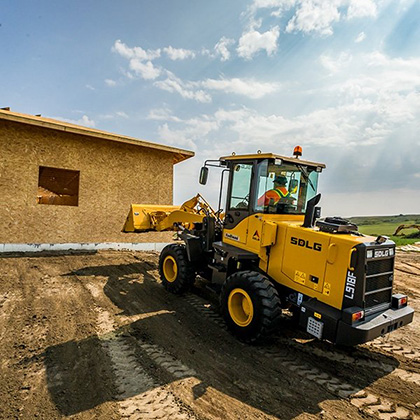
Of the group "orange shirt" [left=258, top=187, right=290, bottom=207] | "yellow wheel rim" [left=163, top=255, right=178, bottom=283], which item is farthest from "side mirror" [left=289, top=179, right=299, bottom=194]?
"yellow wheel rim" [left=163, top=255, right=178, bottom=283]

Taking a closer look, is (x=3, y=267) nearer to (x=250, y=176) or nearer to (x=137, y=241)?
(x=137, y=241)

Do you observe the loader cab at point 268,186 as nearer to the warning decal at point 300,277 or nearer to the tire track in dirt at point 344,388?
the warning decal at point 300,277

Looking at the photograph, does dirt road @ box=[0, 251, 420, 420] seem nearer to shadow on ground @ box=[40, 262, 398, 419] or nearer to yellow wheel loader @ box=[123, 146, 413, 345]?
shadow on ground @ box=[40, 262, 398, 419]

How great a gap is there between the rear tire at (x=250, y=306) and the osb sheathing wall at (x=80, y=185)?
24.8ft

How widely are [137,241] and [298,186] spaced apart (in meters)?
7.89

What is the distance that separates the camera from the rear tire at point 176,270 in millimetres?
6348

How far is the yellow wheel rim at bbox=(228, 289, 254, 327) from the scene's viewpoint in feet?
14.9

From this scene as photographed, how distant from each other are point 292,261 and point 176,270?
9.53 feet

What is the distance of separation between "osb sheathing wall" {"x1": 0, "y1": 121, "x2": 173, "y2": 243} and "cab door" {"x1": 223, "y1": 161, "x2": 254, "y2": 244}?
6.86m

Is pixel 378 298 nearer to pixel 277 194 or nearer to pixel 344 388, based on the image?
pixel 344 388

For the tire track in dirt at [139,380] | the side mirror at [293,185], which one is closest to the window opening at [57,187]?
the tire track in dirt at [139,380]

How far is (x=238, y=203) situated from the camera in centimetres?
534

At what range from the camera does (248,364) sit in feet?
13.0

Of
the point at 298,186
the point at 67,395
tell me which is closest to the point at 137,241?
the point at 298,186
